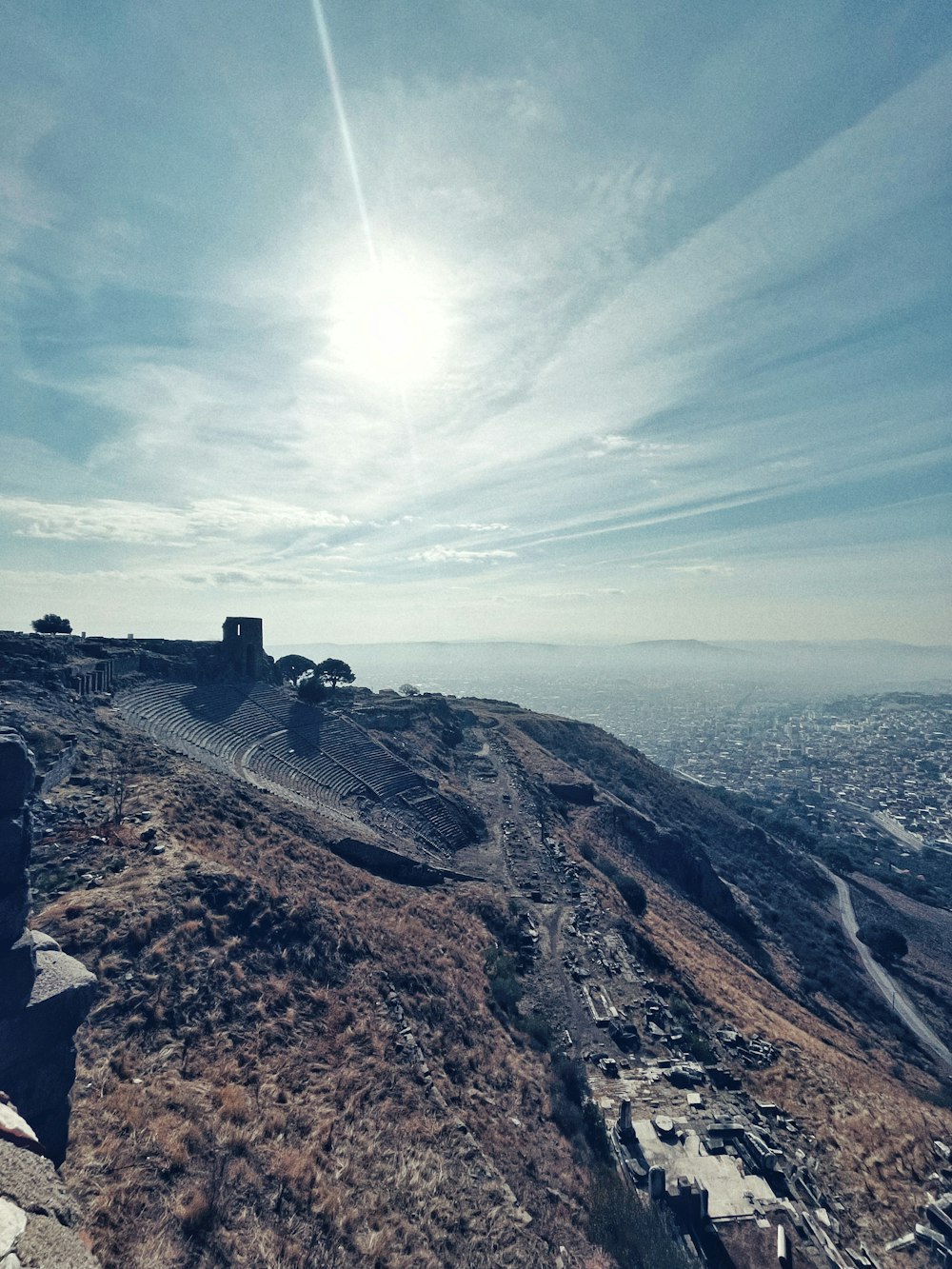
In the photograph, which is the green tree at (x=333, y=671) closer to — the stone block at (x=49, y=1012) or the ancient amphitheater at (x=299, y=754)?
the ancient amphitheater at (x=299, y=754)

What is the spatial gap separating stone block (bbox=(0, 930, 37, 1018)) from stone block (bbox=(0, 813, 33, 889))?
1115 millimetres

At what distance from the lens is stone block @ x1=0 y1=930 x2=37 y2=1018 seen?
9602mm

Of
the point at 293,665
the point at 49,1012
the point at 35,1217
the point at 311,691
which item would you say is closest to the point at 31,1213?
the point at 35,1217

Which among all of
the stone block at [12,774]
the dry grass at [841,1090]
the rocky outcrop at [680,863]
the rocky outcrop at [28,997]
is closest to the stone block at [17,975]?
the rocky outcrop at [28,997]

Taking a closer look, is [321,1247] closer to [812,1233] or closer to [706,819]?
[812,1233]

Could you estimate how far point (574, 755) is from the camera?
6166cm

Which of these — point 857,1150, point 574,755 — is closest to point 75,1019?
point 857,1150

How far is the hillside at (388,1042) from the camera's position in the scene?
387 inches

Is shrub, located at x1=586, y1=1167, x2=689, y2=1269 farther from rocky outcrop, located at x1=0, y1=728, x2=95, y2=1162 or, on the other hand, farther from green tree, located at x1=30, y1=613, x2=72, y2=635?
green tree, located at x1=30, y1=613, x2=72, y2=635

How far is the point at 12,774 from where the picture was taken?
409 inches

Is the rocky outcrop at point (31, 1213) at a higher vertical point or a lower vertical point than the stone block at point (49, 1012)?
higher

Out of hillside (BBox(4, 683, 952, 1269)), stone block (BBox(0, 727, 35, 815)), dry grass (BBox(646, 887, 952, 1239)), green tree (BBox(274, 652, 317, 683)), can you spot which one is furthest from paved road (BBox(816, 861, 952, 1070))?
green tree (BBox(274, 652, 317, 683))

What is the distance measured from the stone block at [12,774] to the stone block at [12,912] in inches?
54.4

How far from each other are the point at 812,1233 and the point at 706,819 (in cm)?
5045
